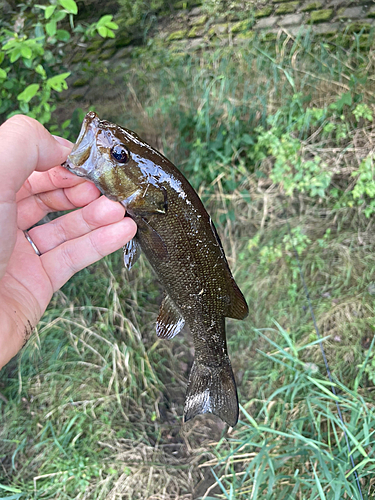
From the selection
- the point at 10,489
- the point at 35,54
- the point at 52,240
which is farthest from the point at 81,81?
the point at 10,489

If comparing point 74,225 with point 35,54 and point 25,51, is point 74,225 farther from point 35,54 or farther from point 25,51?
point 35,54

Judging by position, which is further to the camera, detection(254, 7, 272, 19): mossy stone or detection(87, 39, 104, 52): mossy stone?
detection(87, 39, 104, 52): mossy stone

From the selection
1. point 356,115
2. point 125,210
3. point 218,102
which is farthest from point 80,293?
point 356,115

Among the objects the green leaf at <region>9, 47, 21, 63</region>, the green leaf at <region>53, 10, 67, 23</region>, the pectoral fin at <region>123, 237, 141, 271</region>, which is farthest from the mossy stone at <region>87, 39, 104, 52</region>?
the pectoral fin at <region>123, 237, 141, 271</region>

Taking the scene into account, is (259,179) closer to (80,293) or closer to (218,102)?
(218,102)

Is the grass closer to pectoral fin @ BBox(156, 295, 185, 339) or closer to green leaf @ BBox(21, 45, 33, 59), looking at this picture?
pectoral fin @ BBox(156, 295, 185, 339)

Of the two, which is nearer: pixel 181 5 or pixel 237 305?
pixel 237 305

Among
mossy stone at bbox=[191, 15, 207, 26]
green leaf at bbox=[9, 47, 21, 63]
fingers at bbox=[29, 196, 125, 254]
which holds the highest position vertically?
green leaf at bbox=[9, 47, 21, 63]
